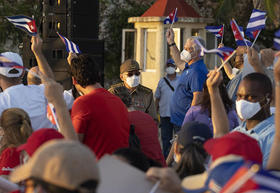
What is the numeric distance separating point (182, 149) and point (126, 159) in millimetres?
752

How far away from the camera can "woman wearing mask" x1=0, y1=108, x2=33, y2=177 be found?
4.79m

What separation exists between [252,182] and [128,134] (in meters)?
2.60

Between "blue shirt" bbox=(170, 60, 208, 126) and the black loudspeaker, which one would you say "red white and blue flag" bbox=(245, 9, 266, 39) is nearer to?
"blue shirt" bbox=(170, 60, 208, 126)

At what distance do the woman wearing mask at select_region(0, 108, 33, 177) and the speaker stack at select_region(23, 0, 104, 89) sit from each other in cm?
532

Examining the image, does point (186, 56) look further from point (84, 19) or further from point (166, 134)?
point (84, 19)

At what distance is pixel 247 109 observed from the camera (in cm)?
462

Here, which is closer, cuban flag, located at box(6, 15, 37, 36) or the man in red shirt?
the man in red shirt

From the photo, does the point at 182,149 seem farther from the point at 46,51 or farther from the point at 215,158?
the point at 46,51

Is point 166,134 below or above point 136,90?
below

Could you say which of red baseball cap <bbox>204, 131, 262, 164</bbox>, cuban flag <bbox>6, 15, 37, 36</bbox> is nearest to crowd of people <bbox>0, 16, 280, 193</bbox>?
red baseball cap <bbox>204, 131, 262, 164</bbox>

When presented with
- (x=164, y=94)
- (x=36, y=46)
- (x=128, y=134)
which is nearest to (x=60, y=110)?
(x=128, y=134)

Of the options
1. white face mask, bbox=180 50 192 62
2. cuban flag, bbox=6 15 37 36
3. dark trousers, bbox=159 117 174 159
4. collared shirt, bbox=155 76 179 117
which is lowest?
dark trousers, bbox=159 117 174 159

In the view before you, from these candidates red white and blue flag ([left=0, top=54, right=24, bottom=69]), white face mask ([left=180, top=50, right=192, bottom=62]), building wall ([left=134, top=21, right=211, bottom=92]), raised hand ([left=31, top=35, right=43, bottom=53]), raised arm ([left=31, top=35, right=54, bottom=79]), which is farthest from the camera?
building wall ([left=134, top=21, right=211, bottom=92])

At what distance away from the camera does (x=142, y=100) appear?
8.66 metres
